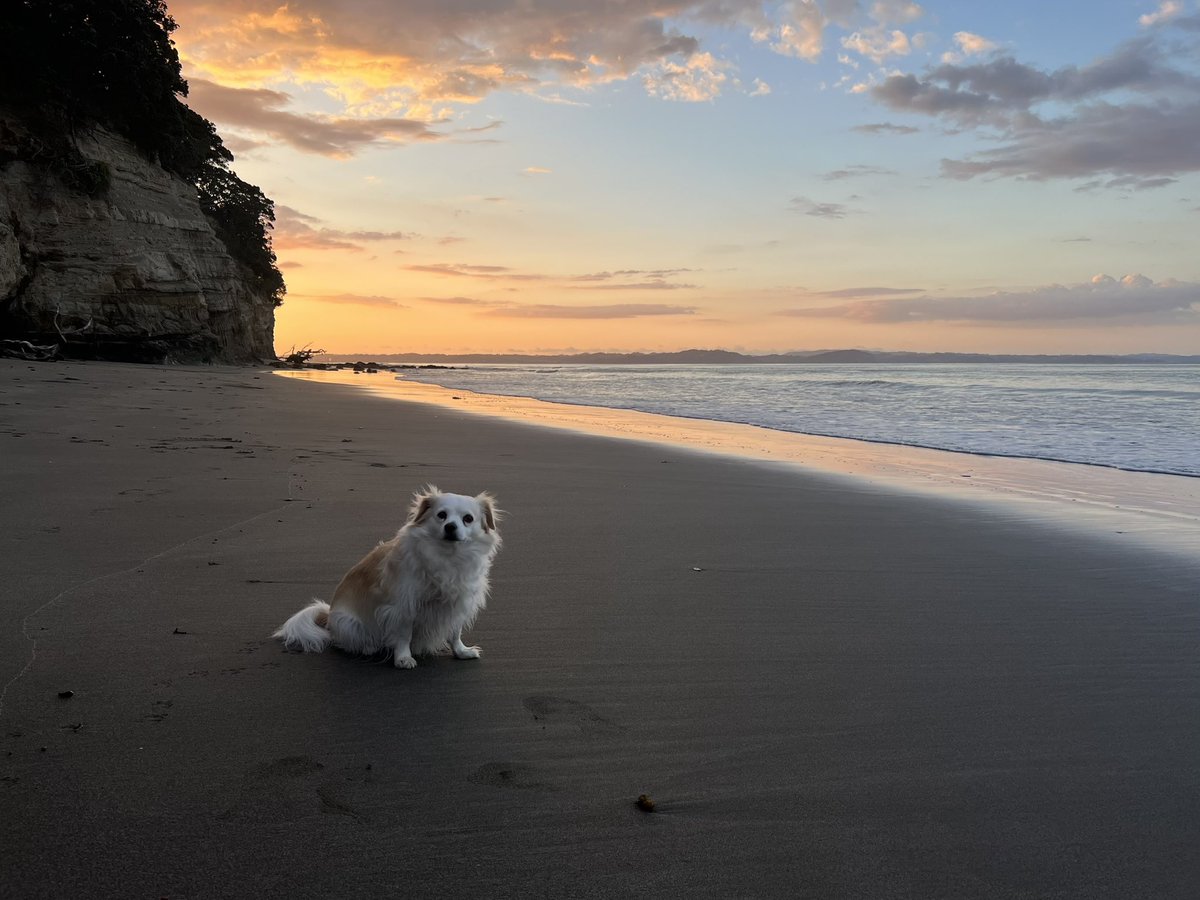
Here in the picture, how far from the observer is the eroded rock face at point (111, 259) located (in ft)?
74.6

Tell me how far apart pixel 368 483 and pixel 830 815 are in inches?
230

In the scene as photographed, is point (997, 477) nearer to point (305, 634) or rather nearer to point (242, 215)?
point (305, 634)

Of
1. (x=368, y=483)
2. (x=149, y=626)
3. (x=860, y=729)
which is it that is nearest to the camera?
(x=860, y=729)

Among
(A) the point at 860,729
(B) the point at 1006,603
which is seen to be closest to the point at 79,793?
(A) the point at 860,729

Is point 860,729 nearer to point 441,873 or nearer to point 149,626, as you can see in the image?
point 441,873

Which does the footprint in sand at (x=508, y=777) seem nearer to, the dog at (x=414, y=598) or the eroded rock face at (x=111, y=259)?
the dog at (x=414, y=598)

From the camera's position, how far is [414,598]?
3578 mm

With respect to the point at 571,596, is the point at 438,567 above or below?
above

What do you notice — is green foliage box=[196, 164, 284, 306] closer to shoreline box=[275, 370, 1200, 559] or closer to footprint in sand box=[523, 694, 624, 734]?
shoreline box=[275, 370, 1200, 559]

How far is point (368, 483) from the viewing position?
7.44m

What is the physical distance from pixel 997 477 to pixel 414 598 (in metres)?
8.28

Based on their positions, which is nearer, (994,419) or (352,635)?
(352,635)

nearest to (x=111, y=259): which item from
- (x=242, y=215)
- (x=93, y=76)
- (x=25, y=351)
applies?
(x=25, y=351)

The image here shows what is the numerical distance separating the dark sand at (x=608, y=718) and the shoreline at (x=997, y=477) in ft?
3.32
